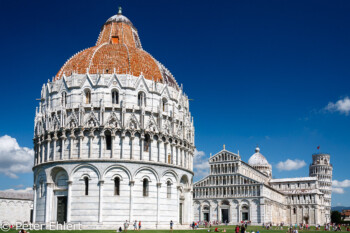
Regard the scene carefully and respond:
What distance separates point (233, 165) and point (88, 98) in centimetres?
6826

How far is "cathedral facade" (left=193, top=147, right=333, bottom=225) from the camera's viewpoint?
10599 cm

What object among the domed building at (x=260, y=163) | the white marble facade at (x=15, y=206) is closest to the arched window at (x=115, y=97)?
the white marble facade at (x=15, y=206)

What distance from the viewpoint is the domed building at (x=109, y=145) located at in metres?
46.8

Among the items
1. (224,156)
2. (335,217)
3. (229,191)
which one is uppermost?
(224,156)

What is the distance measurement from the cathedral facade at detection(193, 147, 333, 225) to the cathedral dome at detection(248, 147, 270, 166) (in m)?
7.17

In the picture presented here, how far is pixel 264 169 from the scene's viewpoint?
14050 cm

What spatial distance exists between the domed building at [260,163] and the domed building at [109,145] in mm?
89178

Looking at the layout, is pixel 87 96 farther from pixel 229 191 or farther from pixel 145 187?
pixel 229 191

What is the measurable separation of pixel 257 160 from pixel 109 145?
100511mm

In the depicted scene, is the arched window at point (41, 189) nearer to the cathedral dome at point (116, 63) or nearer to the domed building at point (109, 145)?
the domed building at point (109, 145)

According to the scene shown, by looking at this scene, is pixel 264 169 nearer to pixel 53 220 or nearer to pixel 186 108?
pixel 186 108

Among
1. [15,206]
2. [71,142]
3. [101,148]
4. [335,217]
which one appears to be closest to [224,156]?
[15,206]

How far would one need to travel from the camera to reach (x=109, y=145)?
4816 centimetres

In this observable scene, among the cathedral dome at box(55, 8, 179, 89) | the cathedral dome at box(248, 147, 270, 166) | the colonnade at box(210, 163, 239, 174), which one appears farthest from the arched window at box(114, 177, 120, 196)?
the cathedral dome at box(248, 147, 270, 166)
